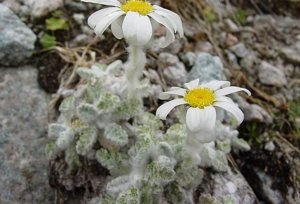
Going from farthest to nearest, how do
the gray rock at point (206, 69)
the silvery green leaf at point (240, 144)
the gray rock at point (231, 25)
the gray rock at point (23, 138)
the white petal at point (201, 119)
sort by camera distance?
the gray rock at point (231, 25), the gray rock at point (206, 69), the silvery green leaf at point (240, 144), the gray rock at point (23, 138), the white petal at point (201, 119)

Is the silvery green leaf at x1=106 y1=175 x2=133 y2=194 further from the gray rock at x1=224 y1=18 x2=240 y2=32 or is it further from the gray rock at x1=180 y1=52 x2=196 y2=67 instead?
the gray rock at x1=224 y1=18 x2=240 y2=32

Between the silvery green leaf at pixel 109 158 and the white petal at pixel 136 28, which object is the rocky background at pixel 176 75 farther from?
the white petal at pixel 136 28

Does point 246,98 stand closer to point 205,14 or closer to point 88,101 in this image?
point 205,14

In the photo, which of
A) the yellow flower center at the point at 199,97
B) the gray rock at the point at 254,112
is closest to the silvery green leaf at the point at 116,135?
the yellow flower center at the point at 199,97

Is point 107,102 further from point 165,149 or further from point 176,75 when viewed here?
point 176,75

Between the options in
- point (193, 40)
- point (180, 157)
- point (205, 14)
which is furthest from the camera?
point (205, 14)

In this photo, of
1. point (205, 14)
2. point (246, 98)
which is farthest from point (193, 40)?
point (246, 98)

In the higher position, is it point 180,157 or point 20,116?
point 180,157
